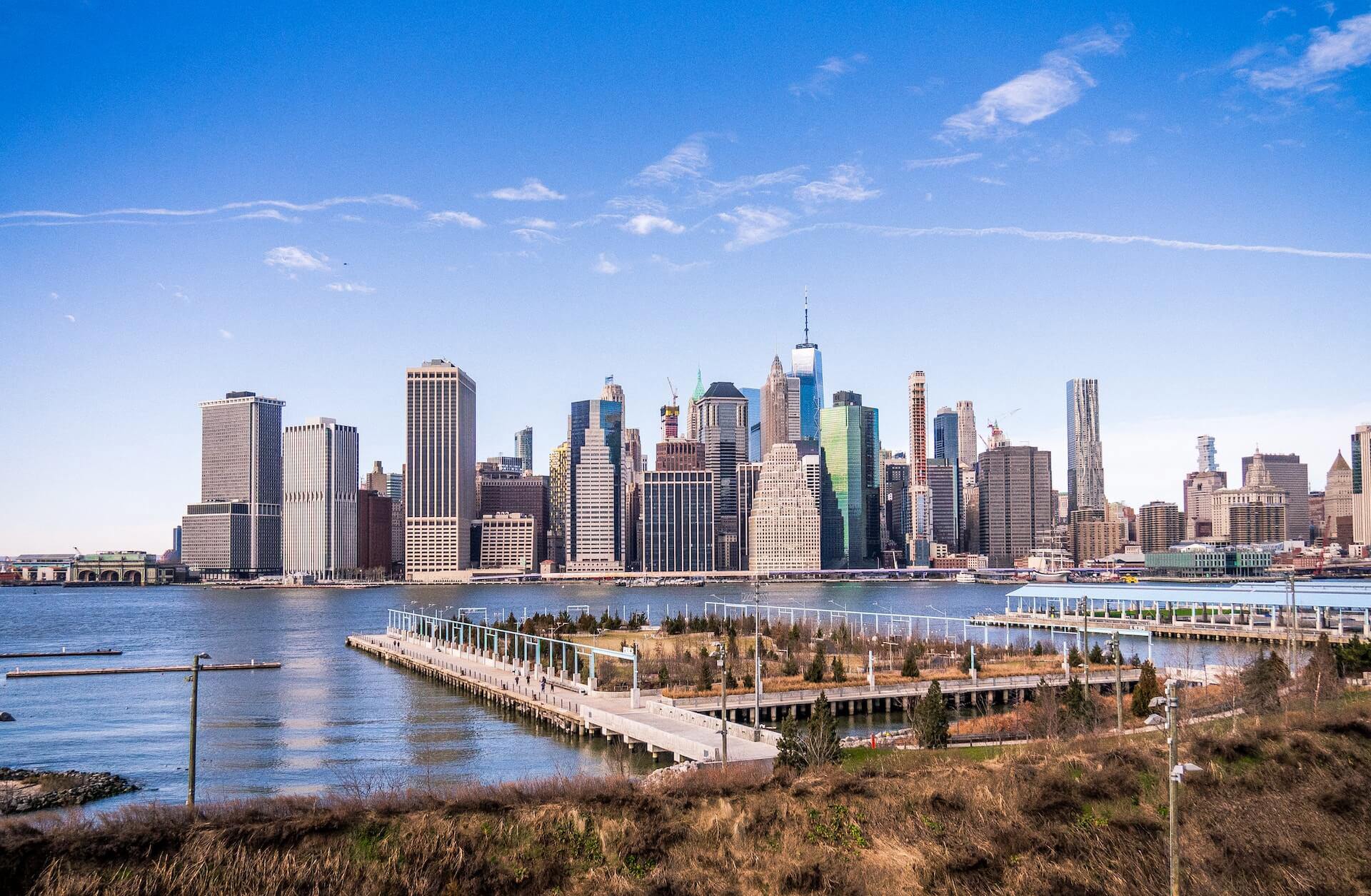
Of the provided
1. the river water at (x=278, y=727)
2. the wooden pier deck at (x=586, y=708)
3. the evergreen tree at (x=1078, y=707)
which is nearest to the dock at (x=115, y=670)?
the river water at (x=278, y=727)

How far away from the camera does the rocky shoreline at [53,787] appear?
118 feet

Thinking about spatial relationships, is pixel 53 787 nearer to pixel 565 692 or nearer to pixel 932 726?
pixel 565 692

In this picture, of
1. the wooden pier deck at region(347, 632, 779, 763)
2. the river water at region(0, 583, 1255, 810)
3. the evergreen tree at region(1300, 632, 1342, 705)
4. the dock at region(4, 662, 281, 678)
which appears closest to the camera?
the wooden pier deck at region(347, 632, 779, 763)

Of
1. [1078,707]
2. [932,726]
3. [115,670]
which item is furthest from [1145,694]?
[115,670]

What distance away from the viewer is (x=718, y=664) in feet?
204

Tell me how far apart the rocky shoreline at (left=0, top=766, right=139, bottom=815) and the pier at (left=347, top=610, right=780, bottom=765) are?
18062 mm

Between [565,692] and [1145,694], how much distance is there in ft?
88.5

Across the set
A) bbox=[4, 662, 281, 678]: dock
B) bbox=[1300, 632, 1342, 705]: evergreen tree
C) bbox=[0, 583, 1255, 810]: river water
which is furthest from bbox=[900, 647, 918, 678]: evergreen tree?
bbox=[4, 662, 281, 678]: dock

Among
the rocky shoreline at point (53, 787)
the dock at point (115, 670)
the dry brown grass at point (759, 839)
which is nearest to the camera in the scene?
the dry brown grass at point (759, 839)

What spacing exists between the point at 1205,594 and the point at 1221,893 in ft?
306

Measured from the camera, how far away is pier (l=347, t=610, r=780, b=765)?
134 ft

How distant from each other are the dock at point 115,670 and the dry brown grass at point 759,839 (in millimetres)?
54739

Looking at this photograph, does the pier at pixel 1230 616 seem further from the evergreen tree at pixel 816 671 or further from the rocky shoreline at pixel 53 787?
the rocky shoreline at pixel 53 787

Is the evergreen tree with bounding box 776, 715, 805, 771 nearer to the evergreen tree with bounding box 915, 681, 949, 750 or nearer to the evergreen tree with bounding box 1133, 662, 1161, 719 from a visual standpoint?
the evergreen tree with bounding box 915, 681, 949, 750
